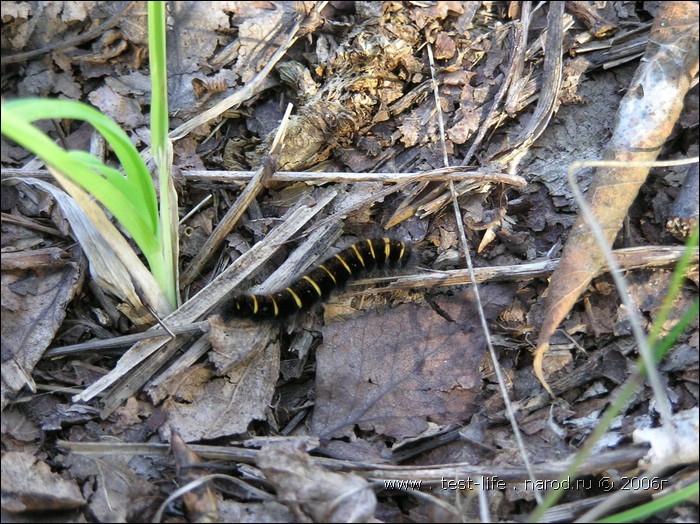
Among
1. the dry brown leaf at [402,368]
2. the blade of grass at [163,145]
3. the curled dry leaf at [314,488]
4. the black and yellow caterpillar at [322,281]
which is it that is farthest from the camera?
the black and yellow caterpillar at [322,281]

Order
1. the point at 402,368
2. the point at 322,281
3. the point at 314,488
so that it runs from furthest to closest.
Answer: the point at 322,281, the point at 402,368, the point at 314,488

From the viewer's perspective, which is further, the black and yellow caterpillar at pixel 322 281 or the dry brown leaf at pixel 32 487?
the black and yellow caterpillar at pixel 322 281

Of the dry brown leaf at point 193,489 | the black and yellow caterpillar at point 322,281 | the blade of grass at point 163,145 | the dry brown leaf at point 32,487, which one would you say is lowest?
the dry brown leaf at point 32,487

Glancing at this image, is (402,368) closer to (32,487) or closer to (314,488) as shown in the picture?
(314,488)

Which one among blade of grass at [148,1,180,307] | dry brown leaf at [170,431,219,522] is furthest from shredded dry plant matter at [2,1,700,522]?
blade of grass at [148,1,180,307]

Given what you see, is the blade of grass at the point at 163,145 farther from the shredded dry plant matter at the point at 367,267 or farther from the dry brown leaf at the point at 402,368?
the dry brown leaf at the point at 402,368

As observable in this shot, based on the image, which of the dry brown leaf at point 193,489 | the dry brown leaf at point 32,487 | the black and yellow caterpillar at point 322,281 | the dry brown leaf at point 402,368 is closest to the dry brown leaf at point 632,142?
the dry brown leaf at point 402,368

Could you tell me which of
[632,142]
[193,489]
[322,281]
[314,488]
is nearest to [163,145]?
[322,281]
